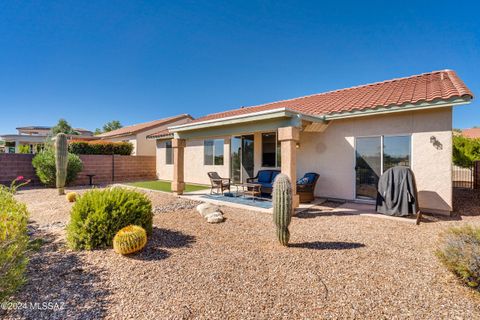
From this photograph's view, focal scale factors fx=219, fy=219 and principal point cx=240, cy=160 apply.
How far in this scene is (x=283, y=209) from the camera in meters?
4.66

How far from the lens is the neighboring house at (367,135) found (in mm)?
7277

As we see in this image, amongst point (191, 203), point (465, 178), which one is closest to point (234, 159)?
point (191, 203)

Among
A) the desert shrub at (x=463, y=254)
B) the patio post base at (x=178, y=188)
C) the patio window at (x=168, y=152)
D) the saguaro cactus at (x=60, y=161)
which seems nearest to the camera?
the desert shrub at (x=463, y=254)

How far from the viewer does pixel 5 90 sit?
19.7 metres

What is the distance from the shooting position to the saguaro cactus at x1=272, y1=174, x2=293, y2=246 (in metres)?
4.68

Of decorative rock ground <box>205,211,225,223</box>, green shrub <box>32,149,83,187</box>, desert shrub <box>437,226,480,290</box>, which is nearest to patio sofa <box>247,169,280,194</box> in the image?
decorative rock ground <box>205,211,225,223</box>

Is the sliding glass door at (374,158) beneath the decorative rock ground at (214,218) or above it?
above

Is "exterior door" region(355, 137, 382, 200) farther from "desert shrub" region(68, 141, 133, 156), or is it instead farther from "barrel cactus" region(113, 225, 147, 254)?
"desert shrub" region(68, 141, 133, 156)

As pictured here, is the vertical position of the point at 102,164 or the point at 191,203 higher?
the point at 102,164

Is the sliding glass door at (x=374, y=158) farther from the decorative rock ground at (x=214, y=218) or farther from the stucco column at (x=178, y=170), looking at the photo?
the stucco column at (x=178, y=170)

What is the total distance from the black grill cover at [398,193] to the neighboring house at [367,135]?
149 centimetres

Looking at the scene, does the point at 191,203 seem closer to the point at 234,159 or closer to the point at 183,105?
the point at 234,159

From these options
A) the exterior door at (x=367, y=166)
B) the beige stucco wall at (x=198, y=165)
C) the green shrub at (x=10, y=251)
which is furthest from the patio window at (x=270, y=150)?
the green shrub at (x=10, y=251)

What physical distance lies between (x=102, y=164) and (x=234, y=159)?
1115cm
